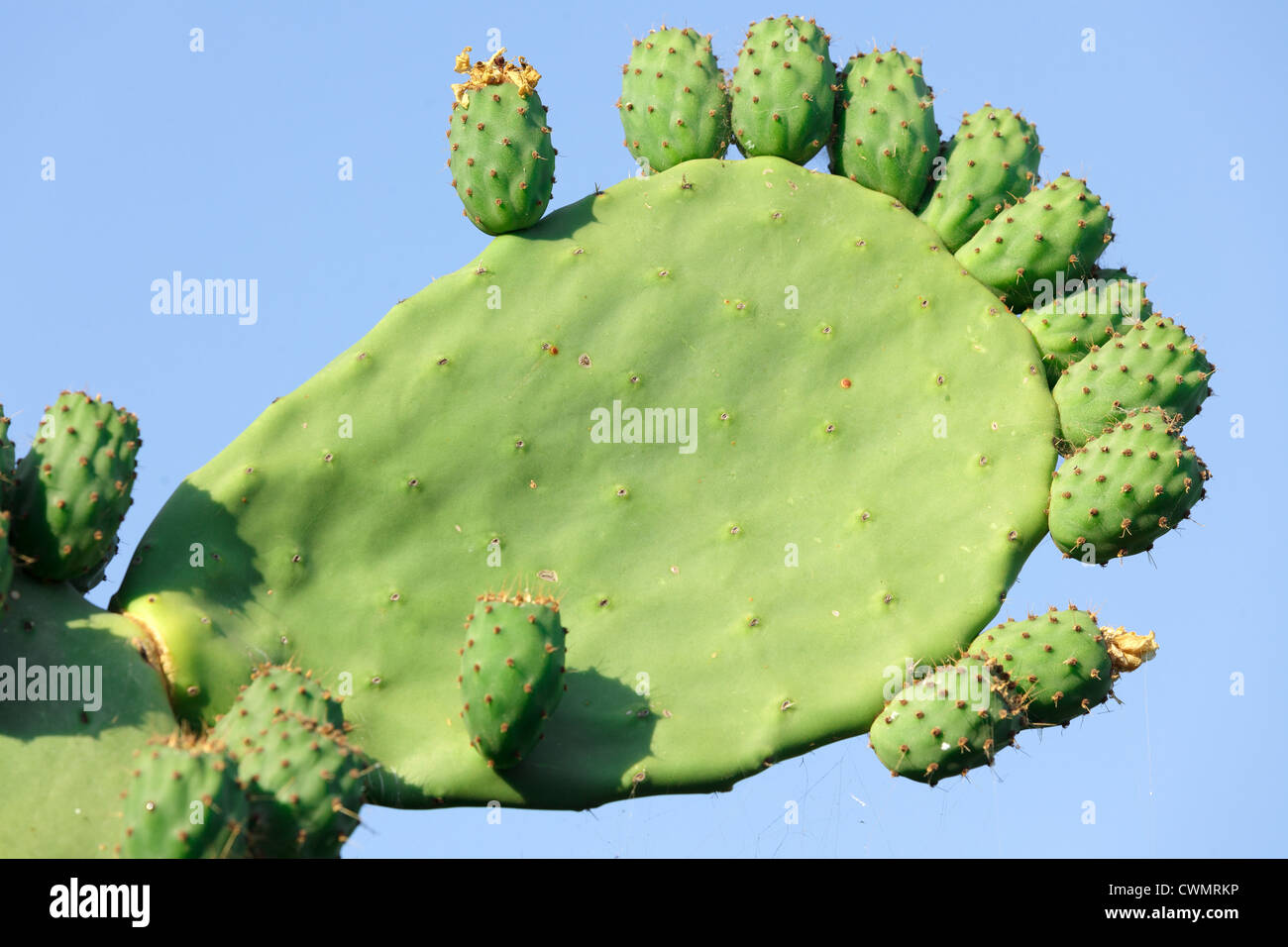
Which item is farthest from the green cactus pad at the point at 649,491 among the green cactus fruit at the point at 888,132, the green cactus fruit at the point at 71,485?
the green cactus fruit at the point at 71,485

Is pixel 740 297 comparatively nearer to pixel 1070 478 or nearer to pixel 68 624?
pixel 1070 478

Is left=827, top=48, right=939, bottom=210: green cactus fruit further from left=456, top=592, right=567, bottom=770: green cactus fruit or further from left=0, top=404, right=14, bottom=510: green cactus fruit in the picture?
left=0, top=404, right=14, bottom=510: green cactus fruit

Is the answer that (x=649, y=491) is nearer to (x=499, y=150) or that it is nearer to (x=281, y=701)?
(x=499, y=150)

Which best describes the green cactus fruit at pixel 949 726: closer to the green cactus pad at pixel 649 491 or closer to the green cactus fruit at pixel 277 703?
the green cactus pad at pixel 649 491

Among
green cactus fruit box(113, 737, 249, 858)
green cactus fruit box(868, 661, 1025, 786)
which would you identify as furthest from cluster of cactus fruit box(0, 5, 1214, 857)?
green cactus fruit box(113, 737, 249, 858)

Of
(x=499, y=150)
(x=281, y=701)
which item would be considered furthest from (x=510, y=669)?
(x=499, y=150)

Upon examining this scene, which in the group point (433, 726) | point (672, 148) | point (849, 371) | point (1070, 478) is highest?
point (672, 148)

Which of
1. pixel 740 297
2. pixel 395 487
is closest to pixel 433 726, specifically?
pixel 395 487
